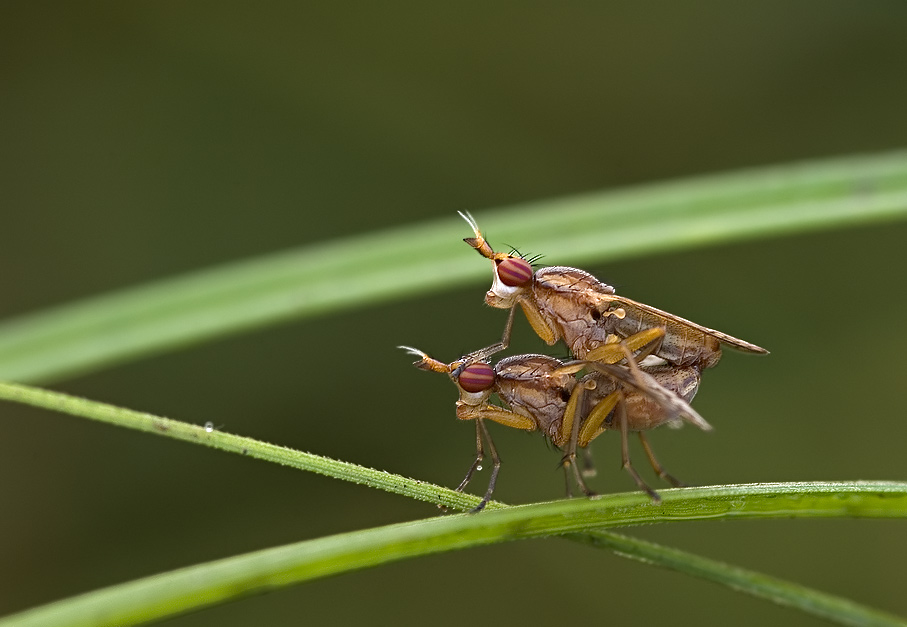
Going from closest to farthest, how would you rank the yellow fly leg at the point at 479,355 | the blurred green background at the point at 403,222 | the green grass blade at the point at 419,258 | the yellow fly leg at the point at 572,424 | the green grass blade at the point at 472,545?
1. the green grass blade at the point at 472,545
2. the yellow fly leg at the point at 572,424
3. the yellow fly leg at the point at 479,355
4. the green grass blade at the point at 419,258
5. the blurred green background at the point at 403,222

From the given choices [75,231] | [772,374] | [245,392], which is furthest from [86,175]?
[772,374]

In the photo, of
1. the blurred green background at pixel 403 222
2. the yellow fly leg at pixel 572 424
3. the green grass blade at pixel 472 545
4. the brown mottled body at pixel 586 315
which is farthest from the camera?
the blurred green background at pixel 403 222

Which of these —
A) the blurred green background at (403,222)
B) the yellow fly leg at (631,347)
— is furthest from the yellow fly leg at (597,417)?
the blurred green background at (403,222)

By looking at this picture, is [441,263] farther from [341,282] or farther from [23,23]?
[23,23]

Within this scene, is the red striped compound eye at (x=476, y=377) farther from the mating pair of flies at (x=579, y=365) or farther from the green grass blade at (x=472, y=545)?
the green grass blade at (x=472, y=545)

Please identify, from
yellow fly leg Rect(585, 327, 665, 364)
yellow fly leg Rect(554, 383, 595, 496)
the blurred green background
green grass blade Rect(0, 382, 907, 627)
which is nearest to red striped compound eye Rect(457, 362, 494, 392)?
yellow fly leg Rect(554, 383, 595, 496)

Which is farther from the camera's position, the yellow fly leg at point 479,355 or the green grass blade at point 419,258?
the green grass blade at point 419,258

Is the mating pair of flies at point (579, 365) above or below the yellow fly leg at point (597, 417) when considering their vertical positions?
above

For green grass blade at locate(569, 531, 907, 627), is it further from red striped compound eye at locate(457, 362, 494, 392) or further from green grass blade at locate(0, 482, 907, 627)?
red striped compound eye at locate(457, 362, 494, 392)
